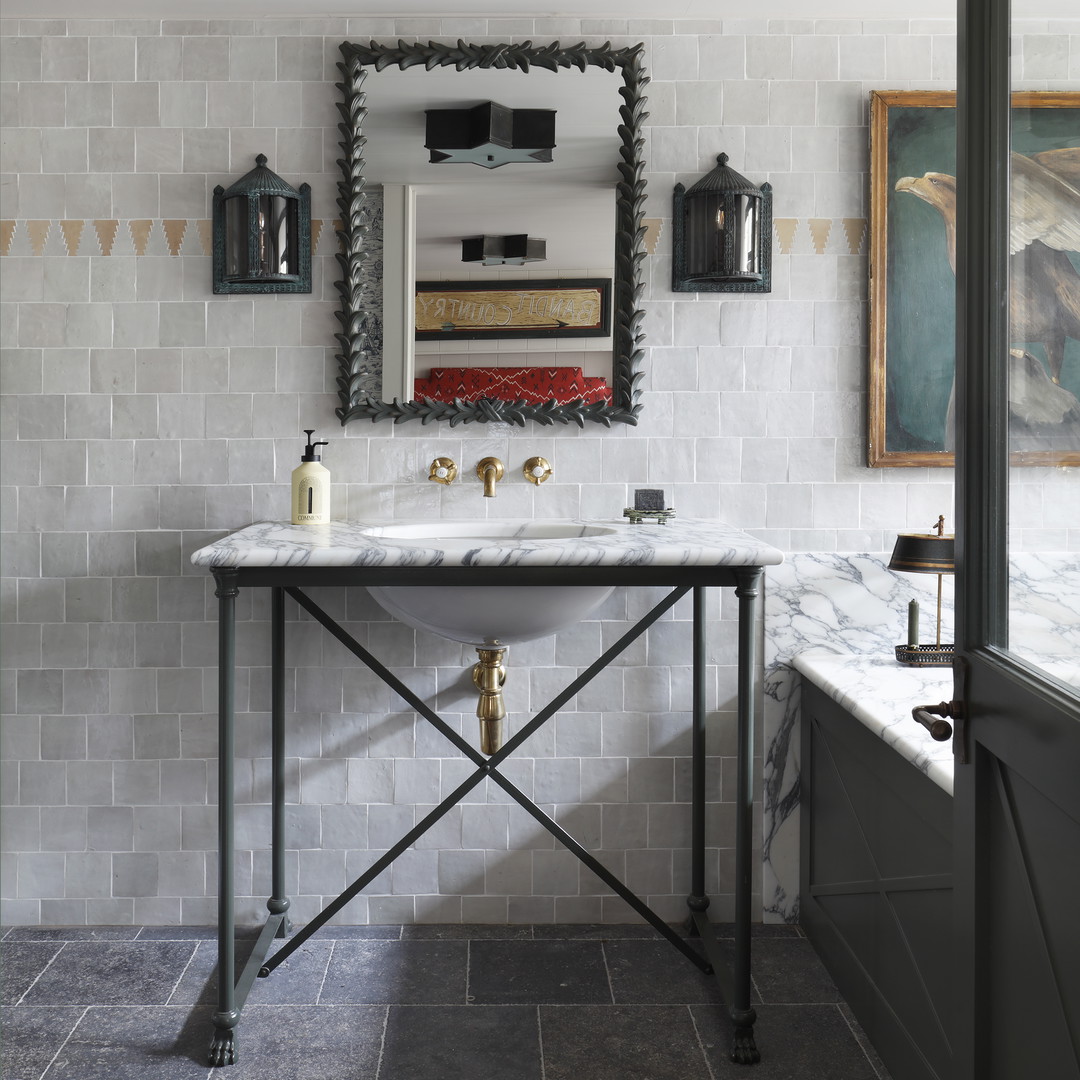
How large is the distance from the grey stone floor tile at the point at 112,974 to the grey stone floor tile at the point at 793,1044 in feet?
3.92

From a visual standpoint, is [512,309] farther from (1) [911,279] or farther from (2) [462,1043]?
(2) [462,1043]

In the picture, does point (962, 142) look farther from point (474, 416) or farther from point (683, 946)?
point (683, 946)

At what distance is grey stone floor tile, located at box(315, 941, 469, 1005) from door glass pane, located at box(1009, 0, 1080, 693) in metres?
1.57

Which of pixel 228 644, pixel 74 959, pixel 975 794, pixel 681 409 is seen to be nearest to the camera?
pixel 975 794

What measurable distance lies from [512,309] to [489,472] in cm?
40

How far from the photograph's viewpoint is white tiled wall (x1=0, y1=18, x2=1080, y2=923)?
2430 mm

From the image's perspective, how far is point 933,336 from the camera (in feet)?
7.99

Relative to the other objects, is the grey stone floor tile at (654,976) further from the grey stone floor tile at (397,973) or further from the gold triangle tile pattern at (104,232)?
the gold triangle tile pattern at (104,232)

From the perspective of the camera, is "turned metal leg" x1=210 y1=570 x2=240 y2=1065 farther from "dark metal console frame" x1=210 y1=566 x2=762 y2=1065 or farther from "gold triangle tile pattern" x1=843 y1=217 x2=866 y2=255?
"gold triangle tile pattern" x1=843 y1=217 x2=866 y2=255

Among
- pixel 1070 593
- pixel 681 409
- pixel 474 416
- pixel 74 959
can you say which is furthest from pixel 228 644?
pixel 1070 593

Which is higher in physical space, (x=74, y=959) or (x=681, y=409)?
(x=681, y=409)

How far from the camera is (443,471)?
247 cm

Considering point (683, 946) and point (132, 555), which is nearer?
point (683, 946)

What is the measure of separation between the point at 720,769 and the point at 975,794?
4.35 feet
